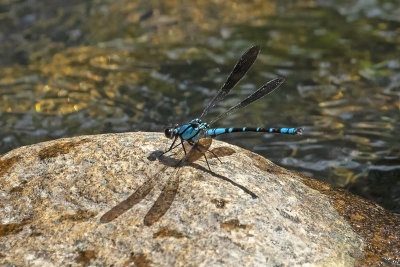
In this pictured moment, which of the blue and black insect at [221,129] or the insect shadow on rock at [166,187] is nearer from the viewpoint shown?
the insect shadow on rock at [166,187]

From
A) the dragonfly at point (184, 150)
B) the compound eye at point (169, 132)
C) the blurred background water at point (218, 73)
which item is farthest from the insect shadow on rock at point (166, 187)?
the blurred background water at point (218, 73)

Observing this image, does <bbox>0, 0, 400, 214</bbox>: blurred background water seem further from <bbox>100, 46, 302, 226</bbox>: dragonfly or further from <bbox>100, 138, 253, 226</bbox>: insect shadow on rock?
<bbox>100, 138, 253, 226</bbox>: insect shadow on rock

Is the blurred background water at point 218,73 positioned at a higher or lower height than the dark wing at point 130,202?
lower

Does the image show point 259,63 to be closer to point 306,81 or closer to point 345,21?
point 306,81

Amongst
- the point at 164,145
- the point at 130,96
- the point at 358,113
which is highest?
the point at 164,145

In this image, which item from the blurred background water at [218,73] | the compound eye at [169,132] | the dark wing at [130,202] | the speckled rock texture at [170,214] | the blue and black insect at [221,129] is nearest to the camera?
the speckled rock texture at [170,214]

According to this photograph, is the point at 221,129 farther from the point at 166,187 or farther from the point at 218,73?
the point at 218,73

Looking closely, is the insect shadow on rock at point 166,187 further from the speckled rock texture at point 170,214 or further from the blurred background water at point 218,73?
the blurred background water at point 218,73

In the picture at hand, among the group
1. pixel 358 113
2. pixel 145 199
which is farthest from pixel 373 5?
pixel 145 199

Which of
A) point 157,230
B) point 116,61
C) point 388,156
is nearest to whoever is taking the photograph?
point 157,230
